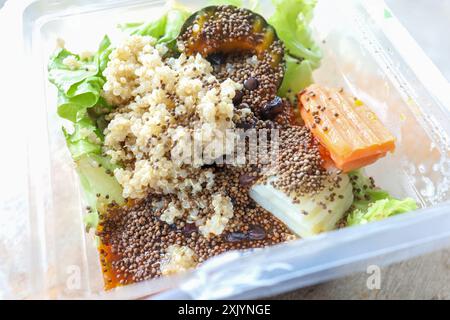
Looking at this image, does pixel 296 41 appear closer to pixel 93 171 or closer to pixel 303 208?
pixel 303 208

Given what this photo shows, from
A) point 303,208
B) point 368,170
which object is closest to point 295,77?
point 368,170

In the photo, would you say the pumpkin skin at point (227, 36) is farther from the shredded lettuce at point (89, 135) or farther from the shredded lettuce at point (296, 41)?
the shredded lettuce at point (89, 135)

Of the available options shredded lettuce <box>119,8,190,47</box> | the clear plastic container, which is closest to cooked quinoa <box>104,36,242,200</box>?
shredded lettuce <box>119,8,190,47</box>

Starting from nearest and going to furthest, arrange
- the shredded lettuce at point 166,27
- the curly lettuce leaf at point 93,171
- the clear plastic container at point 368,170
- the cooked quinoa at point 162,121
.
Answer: the clear plastic container at point 368,170 → the cooked quinoa at point 162,121 → the curly lettuce leaf at point 93,171 → the shredded lettuce at point 166,27

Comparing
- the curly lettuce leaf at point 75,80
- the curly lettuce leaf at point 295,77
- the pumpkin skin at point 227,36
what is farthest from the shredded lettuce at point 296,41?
the curly lettuce leaf at point 75,80

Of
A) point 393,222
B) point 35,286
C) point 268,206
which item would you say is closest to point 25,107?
point 35,286
